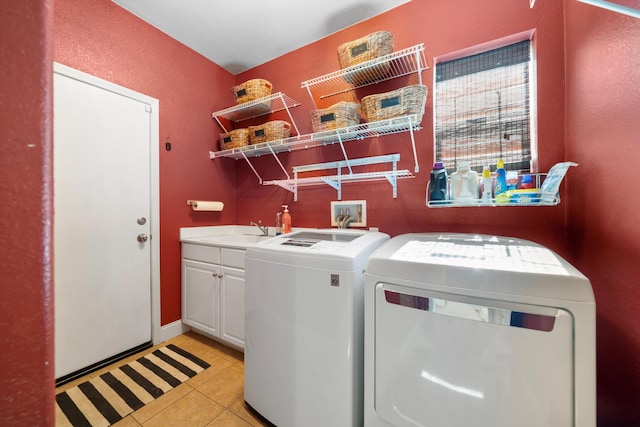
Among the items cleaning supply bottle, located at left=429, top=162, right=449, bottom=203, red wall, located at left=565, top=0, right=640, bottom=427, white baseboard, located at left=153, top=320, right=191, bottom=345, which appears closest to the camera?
red wall, located at left=565, top=0, right=640, bottom=427

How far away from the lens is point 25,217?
302 mm

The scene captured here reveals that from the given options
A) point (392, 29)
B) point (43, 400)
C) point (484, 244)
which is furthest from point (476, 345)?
point (392, 29)

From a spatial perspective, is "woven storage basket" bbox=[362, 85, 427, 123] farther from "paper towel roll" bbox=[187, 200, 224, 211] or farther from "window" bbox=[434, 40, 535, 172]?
"paper towel roll" bbox=[187, 200, 224, 211]

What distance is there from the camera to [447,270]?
84 cm

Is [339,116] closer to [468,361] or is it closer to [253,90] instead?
[253,90]

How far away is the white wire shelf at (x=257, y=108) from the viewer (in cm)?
216

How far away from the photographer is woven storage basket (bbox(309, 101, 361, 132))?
177 centimetres

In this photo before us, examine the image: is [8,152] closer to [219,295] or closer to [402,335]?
[402,335]

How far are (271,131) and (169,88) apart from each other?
103 centimetres

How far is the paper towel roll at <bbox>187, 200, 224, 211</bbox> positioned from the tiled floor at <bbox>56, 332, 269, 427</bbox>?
129 centimetres

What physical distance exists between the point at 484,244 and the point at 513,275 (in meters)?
0.45

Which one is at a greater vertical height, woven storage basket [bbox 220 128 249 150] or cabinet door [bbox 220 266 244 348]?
woven storage basket [bbox 220 128 249 150]

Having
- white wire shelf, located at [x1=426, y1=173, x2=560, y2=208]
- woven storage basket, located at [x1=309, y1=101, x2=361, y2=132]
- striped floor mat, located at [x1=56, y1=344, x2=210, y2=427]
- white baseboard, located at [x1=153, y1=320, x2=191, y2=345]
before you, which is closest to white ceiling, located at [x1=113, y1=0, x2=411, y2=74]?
woven storage basket, located at [x1=309, y1=101, x2=361, y2=132]

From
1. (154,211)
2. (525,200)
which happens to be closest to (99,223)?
(154,211)
